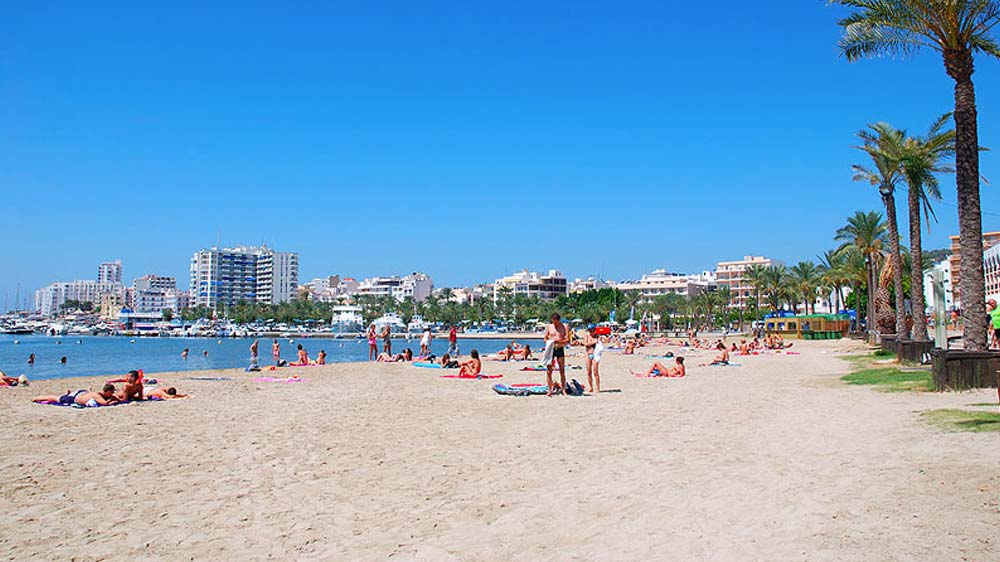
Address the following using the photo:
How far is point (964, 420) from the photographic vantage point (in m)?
9.89

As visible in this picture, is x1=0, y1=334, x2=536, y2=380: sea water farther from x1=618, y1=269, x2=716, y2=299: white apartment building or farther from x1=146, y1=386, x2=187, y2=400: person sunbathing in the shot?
x1=618, y1=269, x2=716, y2=299: white apartment building

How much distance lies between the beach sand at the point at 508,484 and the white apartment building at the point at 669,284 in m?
153

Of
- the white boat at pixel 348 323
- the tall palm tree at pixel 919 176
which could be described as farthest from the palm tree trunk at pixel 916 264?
the white boat at pixel 348 323

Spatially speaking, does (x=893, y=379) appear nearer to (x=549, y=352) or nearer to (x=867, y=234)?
(x=549, y=352)

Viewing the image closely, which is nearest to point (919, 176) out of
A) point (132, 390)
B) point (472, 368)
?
point (472, 368)

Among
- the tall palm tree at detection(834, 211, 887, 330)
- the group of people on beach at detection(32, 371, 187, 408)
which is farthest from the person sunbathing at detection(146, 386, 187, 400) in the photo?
the tall palm tree at detection(834, 211, 887, 330)

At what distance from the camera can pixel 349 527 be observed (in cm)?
633

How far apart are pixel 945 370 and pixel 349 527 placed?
12.5 m

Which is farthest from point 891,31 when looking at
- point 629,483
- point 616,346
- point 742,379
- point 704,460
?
point 616,346

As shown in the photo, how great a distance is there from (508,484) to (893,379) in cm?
1374

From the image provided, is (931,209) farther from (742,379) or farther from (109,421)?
(109,421)

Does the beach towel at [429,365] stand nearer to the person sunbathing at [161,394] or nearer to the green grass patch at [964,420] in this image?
the person sunbathing at [161,394]

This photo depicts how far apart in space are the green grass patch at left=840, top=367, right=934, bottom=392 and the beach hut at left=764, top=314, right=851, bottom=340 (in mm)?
43507

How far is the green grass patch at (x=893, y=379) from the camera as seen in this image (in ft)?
49.9
